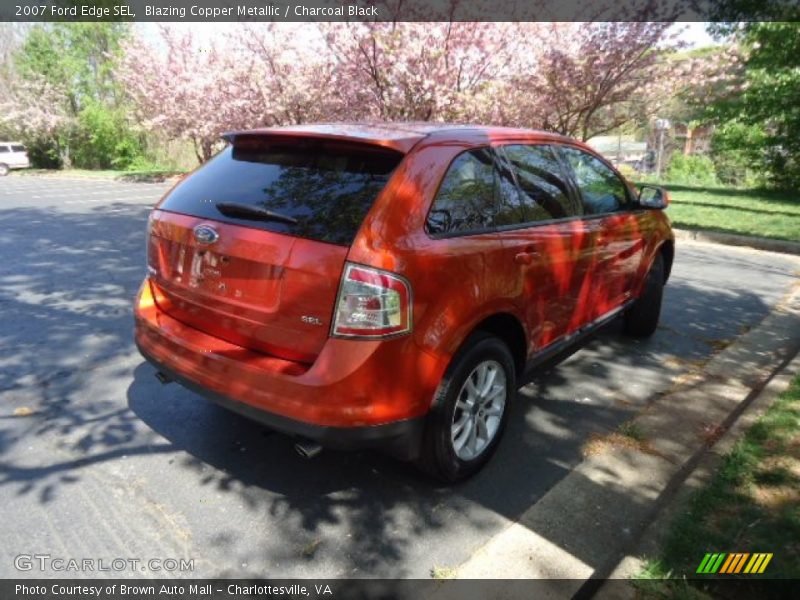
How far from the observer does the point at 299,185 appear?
263 cm

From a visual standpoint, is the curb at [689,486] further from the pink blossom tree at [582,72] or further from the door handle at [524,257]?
the pink blossom tree at [582,72]

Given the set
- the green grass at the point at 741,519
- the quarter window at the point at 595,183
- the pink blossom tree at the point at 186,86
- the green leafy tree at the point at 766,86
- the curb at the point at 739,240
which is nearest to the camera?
the green grass at the point at 741,519

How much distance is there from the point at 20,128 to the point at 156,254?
37290mm

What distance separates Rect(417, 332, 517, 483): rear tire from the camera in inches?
102

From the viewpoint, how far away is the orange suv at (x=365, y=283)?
2318mm

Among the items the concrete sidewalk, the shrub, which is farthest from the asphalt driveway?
the shrub

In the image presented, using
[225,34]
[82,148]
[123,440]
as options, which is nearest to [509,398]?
[123,440]

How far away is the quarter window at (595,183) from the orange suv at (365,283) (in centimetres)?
51

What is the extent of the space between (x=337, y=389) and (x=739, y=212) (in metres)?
14.2

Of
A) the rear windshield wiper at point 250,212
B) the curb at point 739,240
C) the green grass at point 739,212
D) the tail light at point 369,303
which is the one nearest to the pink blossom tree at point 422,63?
the curb at point 739,240

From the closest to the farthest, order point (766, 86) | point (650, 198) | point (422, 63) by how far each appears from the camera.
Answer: point (650, 198) < point (422, 63) < point (766, 86)

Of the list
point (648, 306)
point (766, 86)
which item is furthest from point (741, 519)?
point (766, 86)

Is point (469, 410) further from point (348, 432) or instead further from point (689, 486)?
point (689, 486)

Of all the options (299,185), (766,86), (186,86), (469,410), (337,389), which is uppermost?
(186,86)
